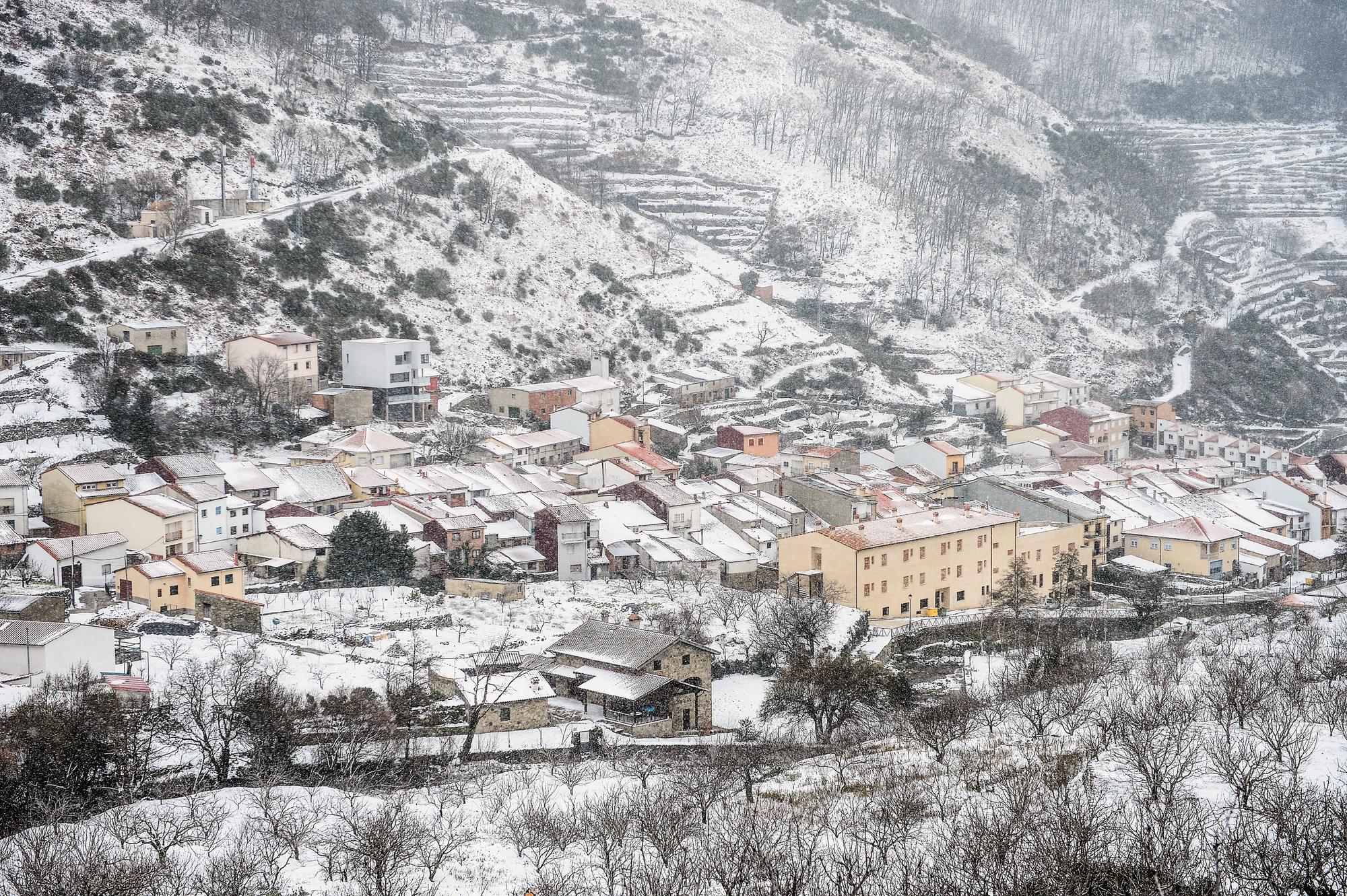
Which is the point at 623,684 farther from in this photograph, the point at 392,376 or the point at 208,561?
the point at 392,376

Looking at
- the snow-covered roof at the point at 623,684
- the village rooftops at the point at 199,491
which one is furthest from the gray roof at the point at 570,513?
the snow-covered roof at the point at 623,684

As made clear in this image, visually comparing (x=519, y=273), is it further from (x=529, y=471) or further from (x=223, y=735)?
(x=223, y=735)

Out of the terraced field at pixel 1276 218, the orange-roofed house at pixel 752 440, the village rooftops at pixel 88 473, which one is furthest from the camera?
the terraced field at pixel 1276 218

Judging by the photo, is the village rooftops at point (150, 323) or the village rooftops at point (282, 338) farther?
the village rooftops at point (282, 338)

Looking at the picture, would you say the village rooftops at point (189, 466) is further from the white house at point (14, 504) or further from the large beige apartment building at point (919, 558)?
the large beige apartment building at point (919, 558)

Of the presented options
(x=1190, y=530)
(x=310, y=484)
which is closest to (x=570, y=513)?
(x=310, y=484)

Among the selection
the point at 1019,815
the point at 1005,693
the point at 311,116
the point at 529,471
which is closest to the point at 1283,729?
the point at 1019,815

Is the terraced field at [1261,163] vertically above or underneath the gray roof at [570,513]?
above

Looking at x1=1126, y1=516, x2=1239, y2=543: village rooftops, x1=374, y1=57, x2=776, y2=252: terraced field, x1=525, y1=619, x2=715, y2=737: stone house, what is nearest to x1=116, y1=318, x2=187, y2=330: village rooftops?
x1=525, y1=619, x2=715, y2=737: stone house
